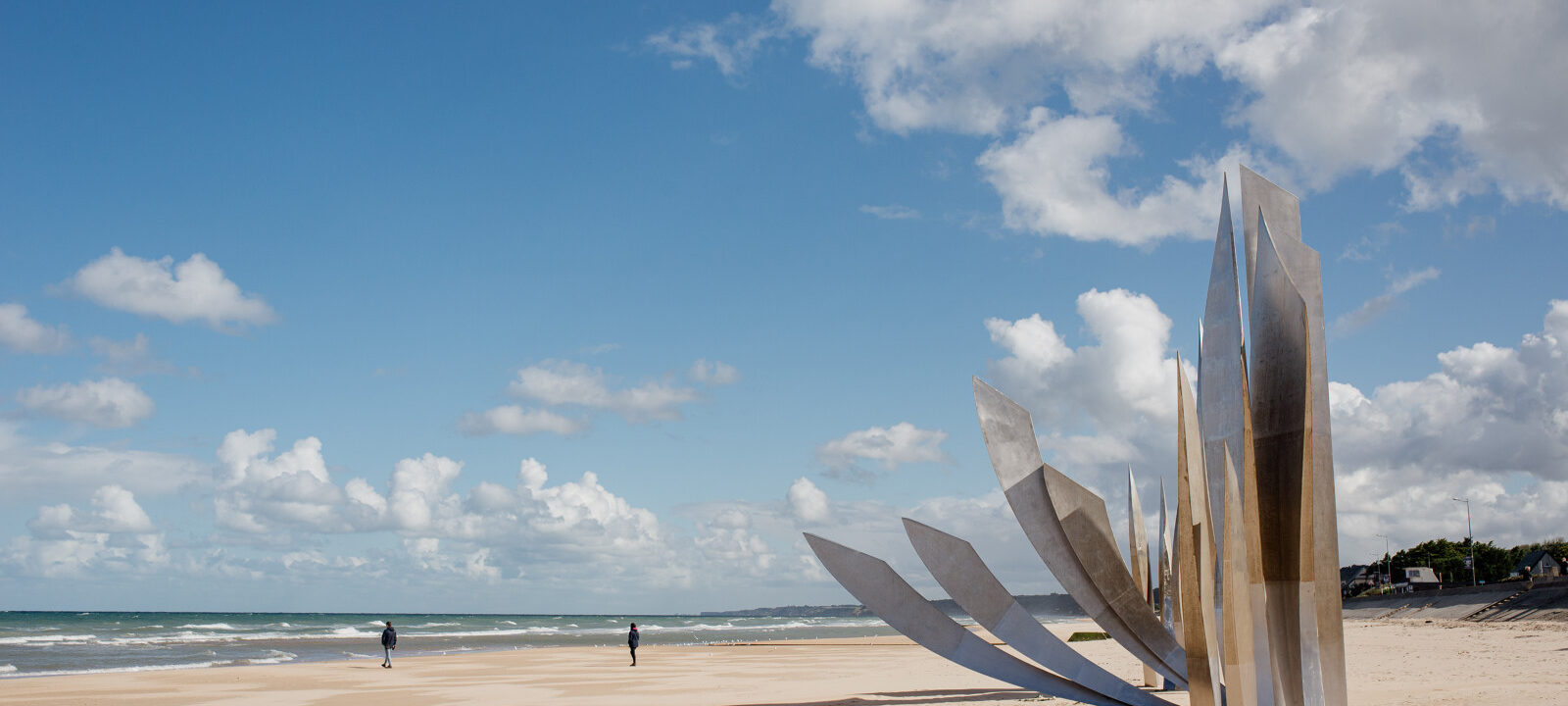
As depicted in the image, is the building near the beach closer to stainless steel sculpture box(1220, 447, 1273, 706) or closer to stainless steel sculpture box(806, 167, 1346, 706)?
stainless steel sculpture box(806, 167, 1346, 706)

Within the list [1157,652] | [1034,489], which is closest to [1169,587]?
[1157,652]

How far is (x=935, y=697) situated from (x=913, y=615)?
587 centimetres

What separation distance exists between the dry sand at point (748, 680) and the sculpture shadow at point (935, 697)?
0.10 ft

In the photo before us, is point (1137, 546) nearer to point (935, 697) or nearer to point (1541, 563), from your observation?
point (935, 697)

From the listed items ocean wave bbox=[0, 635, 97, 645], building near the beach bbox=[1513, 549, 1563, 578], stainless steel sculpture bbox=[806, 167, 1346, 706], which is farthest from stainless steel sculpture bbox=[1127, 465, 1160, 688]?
building near the beach bbox=[1513, 549, 1563, 578]

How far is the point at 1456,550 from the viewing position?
72500 millimetres

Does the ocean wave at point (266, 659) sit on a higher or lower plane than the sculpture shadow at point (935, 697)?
lower

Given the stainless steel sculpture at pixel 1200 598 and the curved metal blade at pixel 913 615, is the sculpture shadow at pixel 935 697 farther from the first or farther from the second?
the stainless steel sculpture at pixel 1200 598

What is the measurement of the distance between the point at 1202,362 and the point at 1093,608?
94.7 inches

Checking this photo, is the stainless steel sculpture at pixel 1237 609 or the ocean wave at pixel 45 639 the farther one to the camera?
the ocean wave at pixel 45 639

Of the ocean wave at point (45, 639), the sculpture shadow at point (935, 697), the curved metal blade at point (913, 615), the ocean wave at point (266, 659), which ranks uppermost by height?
the curved metal blade at point (913, 615)

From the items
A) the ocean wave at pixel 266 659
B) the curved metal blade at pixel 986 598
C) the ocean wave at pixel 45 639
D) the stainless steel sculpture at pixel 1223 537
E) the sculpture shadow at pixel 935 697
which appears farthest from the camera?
the ocean wave at pixel 45 639

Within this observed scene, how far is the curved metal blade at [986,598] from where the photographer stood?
946 centimetres

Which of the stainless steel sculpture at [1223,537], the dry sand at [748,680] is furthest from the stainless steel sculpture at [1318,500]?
the dry sand at [748,680]
